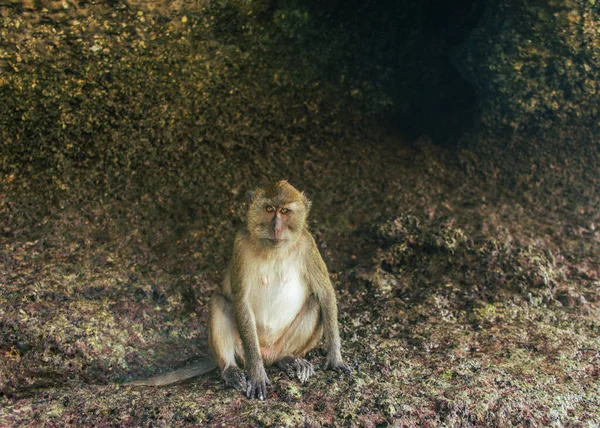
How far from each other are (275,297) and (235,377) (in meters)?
0.55

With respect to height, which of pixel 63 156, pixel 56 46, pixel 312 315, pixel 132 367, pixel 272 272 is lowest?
pixel 132 367

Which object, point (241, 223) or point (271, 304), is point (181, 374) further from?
point (241, 223)

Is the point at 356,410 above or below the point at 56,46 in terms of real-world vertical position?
below

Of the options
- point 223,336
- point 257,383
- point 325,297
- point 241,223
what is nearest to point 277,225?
point 325,297

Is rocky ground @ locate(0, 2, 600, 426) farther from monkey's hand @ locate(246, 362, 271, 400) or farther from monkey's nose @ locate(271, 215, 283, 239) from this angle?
monkey's nose @ locate(271, 215, 283, 239)

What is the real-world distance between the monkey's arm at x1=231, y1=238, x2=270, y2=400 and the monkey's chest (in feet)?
0.29

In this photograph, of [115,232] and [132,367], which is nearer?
[132,367]

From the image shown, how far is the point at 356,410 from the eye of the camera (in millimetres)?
3494

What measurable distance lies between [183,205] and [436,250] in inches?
74.3

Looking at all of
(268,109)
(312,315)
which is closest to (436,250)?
(312,315)

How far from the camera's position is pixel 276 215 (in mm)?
3859

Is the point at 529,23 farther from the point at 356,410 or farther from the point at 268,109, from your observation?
the point at 356,410

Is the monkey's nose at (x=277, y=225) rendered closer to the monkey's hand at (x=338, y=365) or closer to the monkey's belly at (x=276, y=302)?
the monkey's belly at (x=276, y=302)

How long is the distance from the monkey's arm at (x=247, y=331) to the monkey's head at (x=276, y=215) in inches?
8.0
